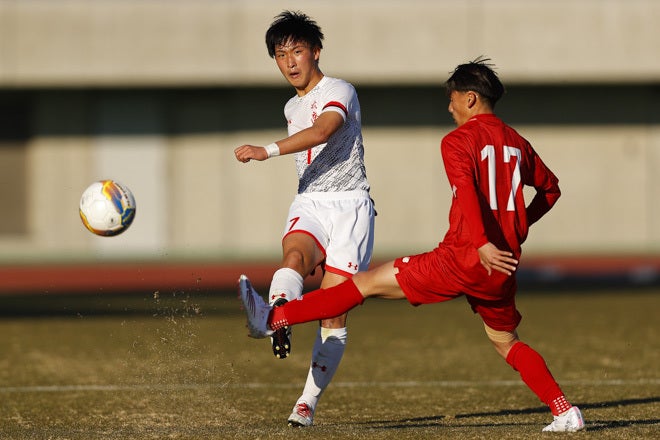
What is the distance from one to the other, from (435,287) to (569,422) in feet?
3.50

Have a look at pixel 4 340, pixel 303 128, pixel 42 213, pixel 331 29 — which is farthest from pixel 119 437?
pixel 42 213

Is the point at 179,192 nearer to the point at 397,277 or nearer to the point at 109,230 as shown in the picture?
the point at 109,230

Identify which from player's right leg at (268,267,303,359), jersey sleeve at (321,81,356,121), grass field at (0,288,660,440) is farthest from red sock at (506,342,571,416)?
jersey sleeve at (321,81,356,121)

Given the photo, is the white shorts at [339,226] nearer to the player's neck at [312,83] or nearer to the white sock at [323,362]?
the white sock at [323,362]

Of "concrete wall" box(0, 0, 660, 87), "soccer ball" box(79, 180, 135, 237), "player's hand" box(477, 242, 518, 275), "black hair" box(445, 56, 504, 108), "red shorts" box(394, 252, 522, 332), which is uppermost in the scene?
"concrete wall" box(0, 0, 660, 87)

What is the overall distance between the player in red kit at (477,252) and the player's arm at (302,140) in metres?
0.75

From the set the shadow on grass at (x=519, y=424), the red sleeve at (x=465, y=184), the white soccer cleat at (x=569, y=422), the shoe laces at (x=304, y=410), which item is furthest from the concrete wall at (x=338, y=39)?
the white soccer cleat at (x=569, y=422)

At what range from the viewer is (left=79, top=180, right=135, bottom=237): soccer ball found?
888cm

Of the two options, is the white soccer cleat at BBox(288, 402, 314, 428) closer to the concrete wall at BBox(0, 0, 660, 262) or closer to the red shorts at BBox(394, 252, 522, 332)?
the red shorts at BBox(394, 252, 522, 332)

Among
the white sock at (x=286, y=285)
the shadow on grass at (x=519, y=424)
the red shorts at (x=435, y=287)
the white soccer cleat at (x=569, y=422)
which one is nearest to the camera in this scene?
the red shorts at (x=435, y=287)

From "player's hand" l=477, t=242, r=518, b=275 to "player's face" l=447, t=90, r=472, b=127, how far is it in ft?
2.88

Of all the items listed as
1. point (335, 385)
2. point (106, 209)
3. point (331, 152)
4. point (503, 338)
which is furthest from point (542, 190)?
point (335, 385)

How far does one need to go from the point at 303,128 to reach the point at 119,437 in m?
2.27

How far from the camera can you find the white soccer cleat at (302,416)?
25.8ft
